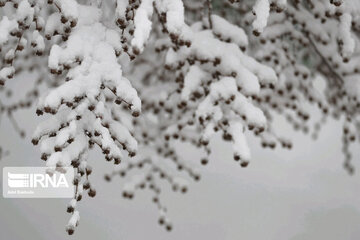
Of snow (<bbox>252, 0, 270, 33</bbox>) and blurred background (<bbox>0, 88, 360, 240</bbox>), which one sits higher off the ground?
snow (<bbox>252, 0, 270, 33</bbox>)

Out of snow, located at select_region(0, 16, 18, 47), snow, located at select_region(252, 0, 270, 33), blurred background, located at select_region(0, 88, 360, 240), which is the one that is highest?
snow, located at select_region(252, 0, 270, 33)

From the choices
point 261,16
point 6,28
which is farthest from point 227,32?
point 6,28

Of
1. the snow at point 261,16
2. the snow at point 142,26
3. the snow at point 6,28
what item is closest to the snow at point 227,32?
the snow at point 261,16

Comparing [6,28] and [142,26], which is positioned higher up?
[142,26]

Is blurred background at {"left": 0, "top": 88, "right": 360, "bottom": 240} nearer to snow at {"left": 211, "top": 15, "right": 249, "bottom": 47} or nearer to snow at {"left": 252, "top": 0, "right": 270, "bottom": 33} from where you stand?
snow at {"left": 211, "top": 15, "right": 249, "bottom": 47}

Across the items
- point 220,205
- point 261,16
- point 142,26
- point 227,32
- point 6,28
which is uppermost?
point 142,26

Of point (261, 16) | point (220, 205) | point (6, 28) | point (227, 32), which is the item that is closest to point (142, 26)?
point (261, 16)

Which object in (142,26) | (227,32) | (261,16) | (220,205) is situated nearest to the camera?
(142,26)

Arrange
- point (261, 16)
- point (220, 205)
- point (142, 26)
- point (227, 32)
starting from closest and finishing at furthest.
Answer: point (142, 26)
point (261, 16)
point (227, 32)
point (220, 205)

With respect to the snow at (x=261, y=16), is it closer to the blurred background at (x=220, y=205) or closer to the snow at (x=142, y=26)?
the snow at (x=142, y=26)

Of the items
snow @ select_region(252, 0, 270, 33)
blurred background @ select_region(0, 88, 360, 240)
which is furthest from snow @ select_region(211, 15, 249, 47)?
blurred background @ select_region(0, 88, 360, 240)

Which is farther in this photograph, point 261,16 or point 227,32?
point 227,32

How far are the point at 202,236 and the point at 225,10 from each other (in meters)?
2.53

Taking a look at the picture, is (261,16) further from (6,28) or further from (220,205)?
(220,205)
